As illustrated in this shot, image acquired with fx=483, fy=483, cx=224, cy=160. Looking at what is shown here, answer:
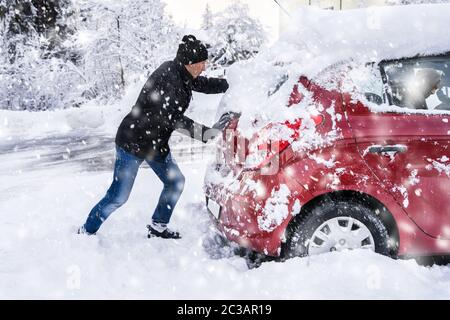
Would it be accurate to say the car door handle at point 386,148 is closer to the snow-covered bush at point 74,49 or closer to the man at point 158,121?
the man at point 158,121

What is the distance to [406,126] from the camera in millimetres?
3297

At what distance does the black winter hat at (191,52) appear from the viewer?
4.17 metres

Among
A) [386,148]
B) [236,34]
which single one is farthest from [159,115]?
[236,34]

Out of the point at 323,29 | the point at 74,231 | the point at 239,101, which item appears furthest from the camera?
the point at 74,231

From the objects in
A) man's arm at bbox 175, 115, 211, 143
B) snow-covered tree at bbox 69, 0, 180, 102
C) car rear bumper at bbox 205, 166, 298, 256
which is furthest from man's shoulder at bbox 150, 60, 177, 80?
snow-covered tree at bbox 69, 0, 180, 102

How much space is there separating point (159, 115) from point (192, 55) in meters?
0.59

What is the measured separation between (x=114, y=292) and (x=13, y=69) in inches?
982

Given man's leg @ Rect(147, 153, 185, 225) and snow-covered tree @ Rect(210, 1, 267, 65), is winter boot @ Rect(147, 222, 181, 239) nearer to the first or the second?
man's leg @ Rect(147, 153, 185, 225)

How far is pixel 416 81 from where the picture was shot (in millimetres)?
3523

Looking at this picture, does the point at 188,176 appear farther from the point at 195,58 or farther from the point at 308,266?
the point at 308,266

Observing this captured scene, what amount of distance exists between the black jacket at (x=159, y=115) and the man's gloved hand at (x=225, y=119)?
0.46ft

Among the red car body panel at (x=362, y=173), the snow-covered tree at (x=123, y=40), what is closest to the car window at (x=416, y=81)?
the red car body panel at (x=362, y=173)

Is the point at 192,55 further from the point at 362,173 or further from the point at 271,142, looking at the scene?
the point at 362,173

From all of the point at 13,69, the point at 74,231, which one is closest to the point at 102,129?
the point at 13,69
